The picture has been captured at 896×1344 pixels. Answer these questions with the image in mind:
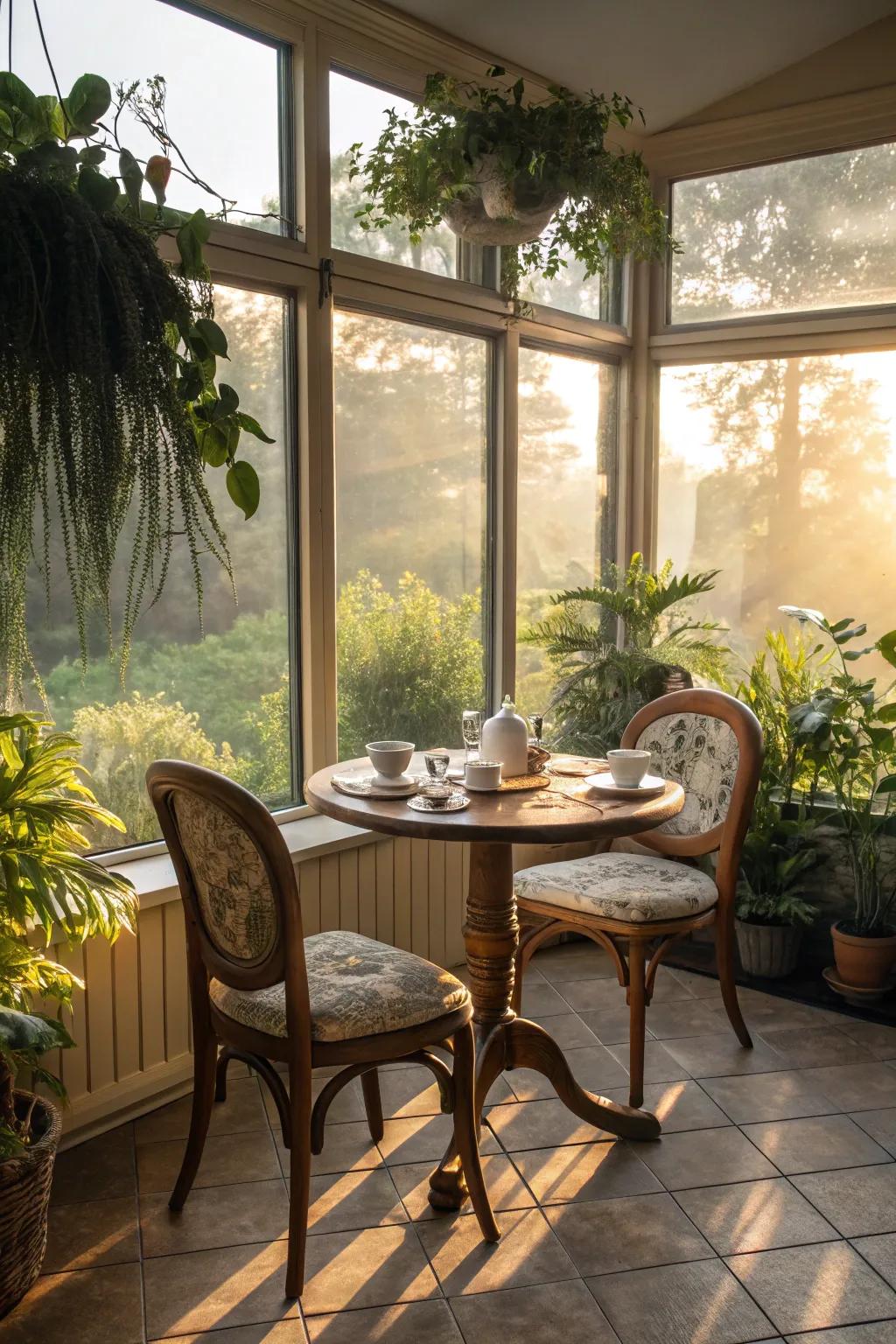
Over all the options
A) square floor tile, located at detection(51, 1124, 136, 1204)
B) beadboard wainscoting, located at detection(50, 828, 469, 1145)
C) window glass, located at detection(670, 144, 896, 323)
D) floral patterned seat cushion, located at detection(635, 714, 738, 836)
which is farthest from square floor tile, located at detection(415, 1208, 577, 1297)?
window glass, located at detection(670, 144, 896, 323)

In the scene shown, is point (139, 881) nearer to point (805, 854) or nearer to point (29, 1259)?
point (29, 1259)

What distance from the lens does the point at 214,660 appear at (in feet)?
9.62

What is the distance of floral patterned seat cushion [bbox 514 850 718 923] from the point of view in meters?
2.72

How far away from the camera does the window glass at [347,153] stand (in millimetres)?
3076

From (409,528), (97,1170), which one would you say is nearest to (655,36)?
(409,528)

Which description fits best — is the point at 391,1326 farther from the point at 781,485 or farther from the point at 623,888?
the point at 781,485

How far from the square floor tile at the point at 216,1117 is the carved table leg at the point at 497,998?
1.79 feet

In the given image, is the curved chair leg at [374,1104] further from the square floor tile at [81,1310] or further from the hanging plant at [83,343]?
the hanging plant at [83,343]

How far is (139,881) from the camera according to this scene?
2609 mm

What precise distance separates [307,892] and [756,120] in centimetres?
293

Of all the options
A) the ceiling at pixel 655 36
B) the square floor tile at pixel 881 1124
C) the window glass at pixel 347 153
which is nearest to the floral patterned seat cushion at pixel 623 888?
the square floor tile at pixel 881 1124

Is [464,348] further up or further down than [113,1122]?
further up

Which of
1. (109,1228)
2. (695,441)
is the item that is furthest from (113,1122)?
(695,441)

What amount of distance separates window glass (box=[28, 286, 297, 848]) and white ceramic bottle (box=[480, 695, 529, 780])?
787mm
